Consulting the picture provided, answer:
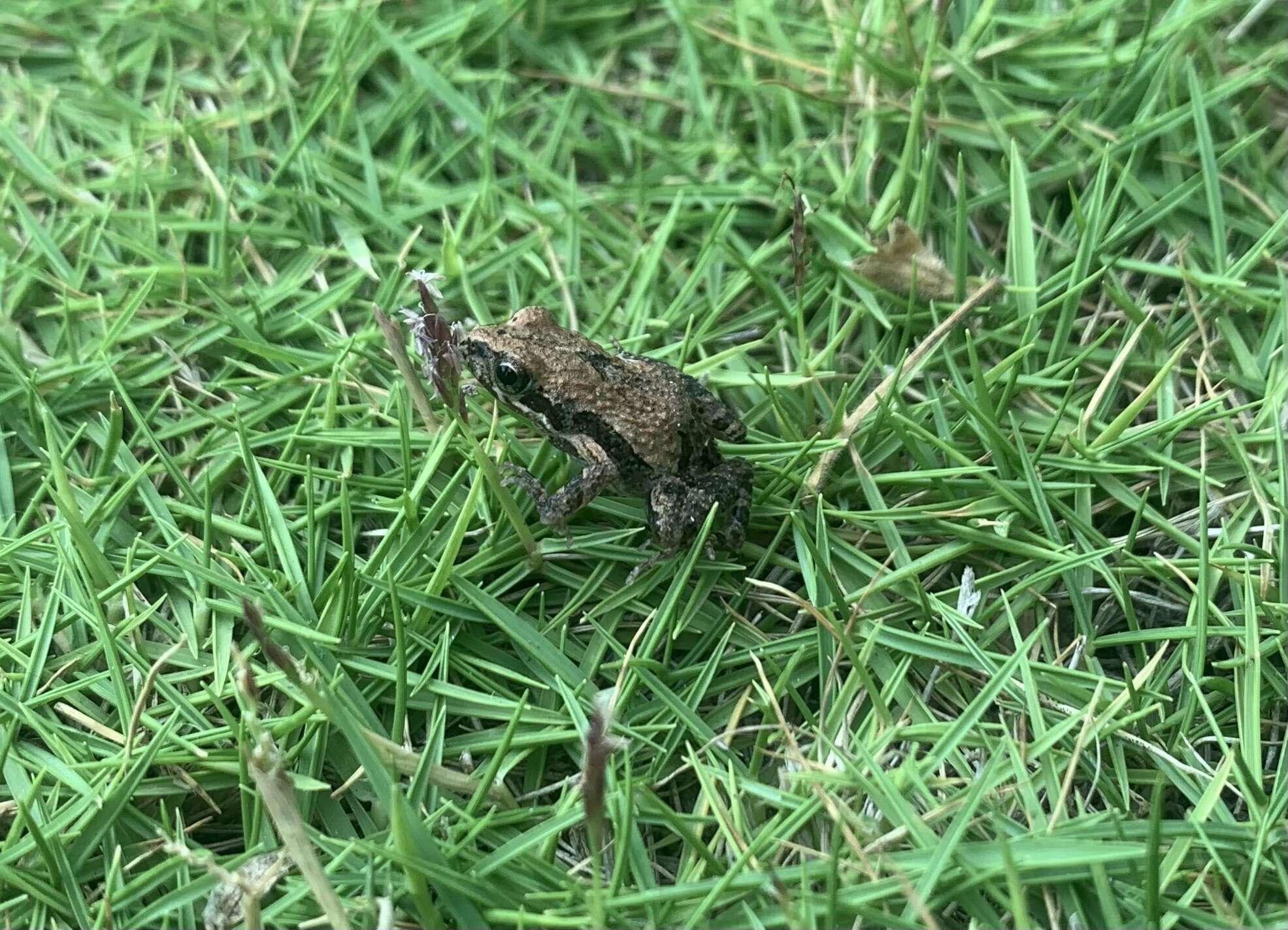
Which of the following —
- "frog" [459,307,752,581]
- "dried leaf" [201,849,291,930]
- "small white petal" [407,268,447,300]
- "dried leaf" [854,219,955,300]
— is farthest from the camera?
"dried leaf" [854,219,955,300]

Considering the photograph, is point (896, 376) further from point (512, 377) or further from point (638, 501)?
point (512, 377)

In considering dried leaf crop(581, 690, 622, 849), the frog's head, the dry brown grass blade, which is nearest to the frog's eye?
the frog's head

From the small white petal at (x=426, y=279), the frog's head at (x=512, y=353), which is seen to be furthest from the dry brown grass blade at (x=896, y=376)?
the small white petal at (x=426, y=279)

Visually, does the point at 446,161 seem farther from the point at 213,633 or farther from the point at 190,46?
the point at 213,633

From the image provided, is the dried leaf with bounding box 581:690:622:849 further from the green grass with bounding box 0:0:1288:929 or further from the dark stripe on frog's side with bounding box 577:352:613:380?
the dark stripe on frog's side with bounding box 577:352:613:380

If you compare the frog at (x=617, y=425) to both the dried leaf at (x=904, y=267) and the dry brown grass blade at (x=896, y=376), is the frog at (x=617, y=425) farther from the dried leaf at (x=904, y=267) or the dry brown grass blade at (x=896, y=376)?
the dried leaf at (x=904, y=267)

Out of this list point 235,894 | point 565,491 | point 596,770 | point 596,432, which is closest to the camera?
point 596,770

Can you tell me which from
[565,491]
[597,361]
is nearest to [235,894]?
[565,491]
